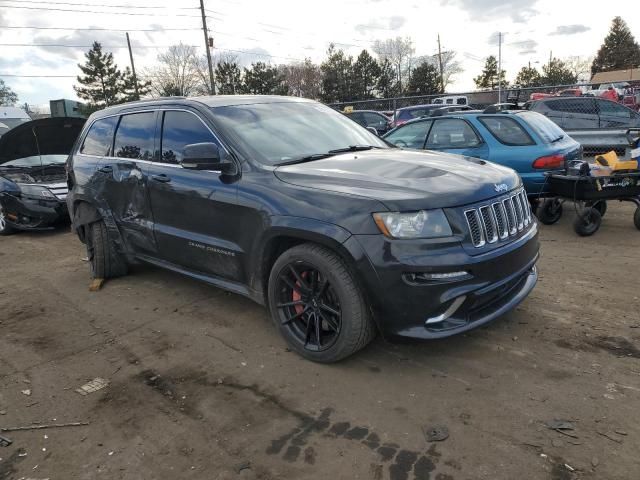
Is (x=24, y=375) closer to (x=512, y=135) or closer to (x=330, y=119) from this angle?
(x=330, y=119)

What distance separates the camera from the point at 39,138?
873 cm

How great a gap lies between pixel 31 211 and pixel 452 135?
6918 mm

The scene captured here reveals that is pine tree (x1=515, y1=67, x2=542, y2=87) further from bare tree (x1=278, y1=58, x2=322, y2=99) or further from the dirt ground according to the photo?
the dirt ground

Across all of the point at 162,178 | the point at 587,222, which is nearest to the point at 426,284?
the point at 162,178

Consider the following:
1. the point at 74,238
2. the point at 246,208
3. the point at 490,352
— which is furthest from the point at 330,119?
the point at 74,238

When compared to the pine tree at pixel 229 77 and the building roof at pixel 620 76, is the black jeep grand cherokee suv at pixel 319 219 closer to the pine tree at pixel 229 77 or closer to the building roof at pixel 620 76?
the pine tree at pixel 229 77

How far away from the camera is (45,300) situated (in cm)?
513

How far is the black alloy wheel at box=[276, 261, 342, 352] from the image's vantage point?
3.29 m

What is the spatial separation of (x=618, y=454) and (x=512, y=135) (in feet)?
17.9

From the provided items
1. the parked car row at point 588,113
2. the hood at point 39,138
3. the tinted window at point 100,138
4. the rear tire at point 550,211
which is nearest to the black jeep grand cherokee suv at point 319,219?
the tinted window at point 100,138

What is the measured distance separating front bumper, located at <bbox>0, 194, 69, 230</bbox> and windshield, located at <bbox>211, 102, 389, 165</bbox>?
5501 mm

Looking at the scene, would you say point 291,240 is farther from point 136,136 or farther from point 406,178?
point 136,136

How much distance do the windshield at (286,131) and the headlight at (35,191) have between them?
5545 mm

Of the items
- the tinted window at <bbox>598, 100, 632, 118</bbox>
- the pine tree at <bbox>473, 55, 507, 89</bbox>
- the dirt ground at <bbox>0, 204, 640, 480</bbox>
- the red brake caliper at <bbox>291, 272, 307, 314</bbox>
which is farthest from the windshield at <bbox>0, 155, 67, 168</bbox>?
the pine tree at <bbox>473, 55, 507, 89</bbox>
